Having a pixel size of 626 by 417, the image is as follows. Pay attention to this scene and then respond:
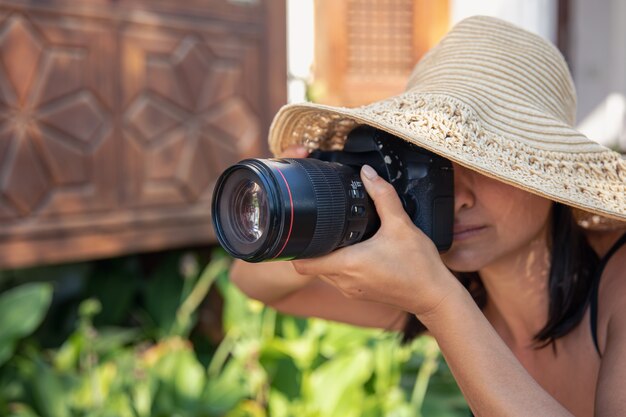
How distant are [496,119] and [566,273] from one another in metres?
0.29

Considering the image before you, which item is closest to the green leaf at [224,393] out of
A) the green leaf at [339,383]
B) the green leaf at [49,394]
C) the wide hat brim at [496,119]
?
the green leaf at [339,383]

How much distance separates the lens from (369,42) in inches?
138

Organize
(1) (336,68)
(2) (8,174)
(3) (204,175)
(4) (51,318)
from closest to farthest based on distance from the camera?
(2) (8,174)
(3) (204,175)
(4) (51,318)
(1) (336,68)

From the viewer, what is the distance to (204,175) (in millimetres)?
2570

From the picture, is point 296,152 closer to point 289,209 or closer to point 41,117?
point 289,209

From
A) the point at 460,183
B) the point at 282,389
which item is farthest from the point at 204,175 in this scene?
the point at 460,183

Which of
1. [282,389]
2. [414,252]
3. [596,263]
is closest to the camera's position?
[414,252]

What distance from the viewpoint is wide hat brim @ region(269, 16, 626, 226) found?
41.7 inches

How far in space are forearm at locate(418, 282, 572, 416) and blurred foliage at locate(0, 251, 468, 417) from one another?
4.10 feet

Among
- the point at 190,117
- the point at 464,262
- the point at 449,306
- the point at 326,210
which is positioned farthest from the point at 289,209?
the point at 190,117

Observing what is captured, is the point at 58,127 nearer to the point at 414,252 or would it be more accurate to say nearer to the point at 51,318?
the point at 51,318

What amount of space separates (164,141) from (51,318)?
0.81 metres

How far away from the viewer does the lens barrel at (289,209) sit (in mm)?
950

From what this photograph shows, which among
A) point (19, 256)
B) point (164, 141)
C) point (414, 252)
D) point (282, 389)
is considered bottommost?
point (282, 389)
